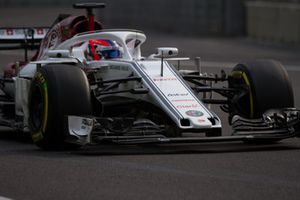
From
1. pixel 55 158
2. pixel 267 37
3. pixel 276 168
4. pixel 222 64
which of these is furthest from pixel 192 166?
pixel 267 37

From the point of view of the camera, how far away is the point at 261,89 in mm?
11414

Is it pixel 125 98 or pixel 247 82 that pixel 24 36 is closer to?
pixel 125 98

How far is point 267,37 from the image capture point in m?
29.3

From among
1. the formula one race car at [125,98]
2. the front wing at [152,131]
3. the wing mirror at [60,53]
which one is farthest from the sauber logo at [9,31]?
the front wing at [152,131]

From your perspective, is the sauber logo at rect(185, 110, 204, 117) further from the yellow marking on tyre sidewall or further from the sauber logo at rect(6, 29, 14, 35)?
the sauber logo at rect(6, 29, 14, 35)

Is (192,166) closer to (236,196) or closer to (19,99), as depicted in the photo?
(236,196)

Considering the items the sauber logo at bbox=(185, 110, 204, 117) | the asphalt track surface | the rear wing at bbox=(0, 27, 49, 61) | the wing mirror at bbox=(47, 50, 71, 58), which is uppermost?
the rear wing at bbox=(0, 27, 49, 61)

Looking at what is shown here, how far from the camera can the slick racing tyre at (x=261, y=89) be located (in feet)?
37.3

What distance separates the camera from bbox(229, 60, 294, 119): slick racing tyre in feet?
37.3

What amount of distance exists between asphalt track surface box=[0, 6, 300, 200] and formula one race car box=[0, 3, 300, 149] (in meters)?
0.19

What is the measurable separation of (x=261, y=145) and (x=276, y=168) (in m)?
1.72

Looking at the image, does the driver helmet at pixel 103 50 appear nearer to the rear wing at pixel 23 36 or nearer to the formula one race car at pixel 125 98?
the formula one race car at pixel 125 98

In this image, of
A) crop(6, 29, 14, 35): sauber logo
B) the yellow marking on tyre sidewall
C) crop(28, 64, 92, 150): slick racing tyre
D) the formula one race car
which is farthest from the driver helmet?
crop(6, 29, 14, 35): sauber logo

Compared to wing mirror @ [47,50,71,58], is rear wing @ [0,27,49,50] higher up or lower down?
higher up
